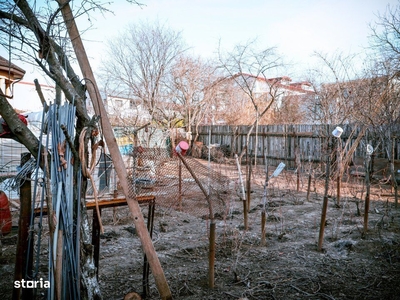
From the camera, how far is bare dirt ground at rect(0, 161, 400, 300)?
3252mm

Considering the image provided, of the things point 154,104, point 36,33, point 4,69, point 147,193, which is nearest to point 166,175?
point 147,193

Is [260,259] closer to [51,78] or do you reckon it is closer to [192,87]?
[51,78]

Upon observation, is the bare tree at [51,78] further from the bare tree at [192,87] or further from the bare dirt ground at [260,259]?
the bare tree at [192,87]

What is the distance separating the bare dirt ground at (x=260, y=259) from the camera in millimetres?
3252

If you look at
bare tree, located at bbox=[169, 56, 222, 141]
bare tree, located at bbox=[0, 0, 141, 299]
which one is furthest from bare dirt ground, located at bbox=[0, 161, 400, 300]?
bare tree, located at bbox=[169, 56, 222, 141]

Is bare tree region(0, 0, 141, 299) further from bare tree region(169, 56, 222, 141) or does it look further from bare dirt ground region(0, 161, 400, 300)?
bare tree region(169, 56, 222, 141)

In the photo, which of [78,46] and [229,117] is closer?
[78,46]

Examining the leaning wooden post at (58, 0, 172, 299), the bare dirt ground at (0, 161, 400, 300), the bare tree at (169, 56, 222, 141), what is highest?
the bare tree at (169, 56, 222, 141)

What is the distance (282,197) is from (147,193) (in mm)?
5576

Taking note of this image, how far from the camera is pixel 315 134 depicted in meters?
12.3

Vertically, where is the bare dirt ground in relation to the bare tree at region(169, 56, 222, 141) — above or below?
below

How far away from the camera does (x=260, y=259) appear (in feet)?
13.4

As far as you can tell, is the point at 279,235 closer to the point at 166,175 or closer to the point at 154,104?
the point at 166,175

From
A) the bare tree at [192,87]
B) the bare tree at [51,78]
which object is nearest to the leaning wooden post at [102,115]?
the bare tree at [51,78]
